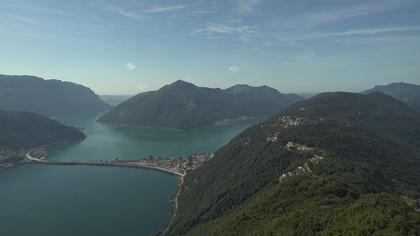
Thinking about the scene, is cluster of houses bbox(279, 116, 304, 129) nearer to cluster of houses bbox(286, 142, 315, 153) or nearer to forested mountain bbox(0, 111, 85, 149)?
cluster of houses bbox(286, 142, 315, 153)

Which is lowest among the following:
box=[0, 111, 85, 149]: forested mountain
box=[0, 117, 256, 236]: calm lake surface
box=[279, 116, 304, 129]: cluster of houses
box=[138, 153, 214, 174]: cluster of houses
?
box=[0, 117, 256, 236]: calm lake surface

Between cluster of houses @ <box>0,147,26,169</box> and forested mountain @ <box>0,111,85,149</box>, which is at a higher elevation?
forested mountain @ <box>0,111,85,149</box>

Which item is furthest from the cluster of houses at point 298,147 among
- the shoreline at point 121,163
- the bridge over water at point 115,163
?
the bridge over water at point 115,163

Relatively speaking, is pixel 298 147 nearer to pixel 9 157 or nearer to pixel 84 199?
pixel 84 199

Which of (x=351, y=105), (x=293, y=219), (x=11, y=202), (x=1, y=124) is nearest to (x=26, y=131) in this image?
(x=1, y=124)

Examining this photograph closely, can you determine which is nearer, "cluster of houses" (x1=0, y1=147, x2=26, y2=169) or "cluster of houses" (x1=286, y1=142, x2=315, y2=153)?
"cluster of houses" (x1=286, y1=142, x2=315, y2=153)

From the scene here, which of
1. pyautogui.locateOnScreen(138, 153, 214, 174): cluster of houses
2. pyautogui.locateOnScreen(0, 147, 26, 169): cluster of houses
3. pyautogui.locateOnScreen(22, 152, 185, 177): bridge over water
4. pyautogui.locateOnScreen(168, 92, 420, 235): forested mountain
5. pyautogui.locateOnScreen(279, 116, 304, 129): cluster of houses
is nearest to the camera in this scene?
pyautogui.locateOnScreen(168, 92, 420, 235): forested mountain

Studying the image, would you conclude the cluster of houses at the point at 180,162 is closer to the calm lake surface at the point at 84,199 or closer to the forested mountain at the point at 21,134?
the calm lake surface at the point at 84,199

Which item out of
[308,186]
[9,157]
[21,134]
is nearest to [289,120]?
[308,186]

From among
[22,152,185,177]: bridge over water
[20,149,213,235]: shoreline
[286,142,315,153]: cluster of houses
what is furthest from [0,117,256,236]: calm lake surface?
[286,142,315,153]: cluster of houses
